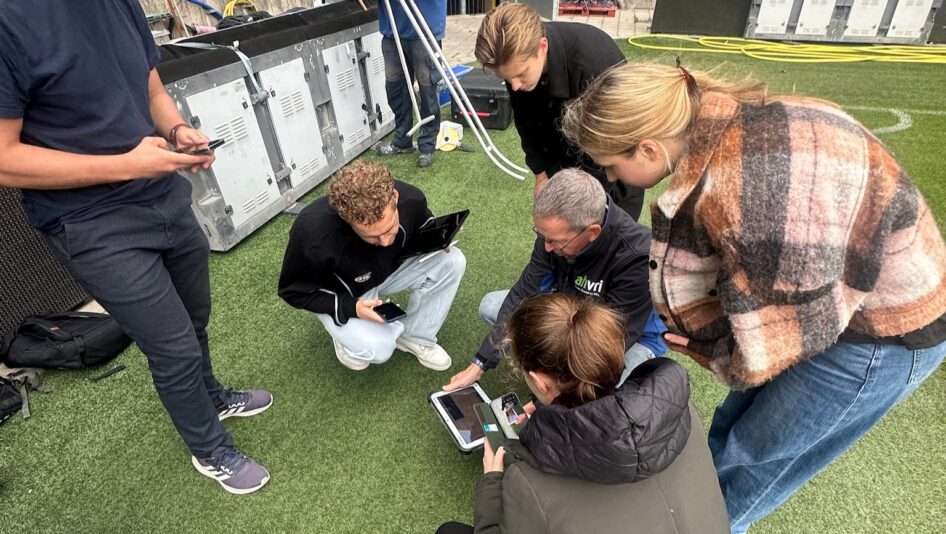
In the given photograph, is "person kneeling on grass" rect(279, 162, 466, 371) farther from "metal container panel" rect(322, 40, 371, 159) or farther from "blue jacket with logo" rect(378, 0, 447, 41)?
"blue jacket with logo" rect(378, 0, 447, 41)

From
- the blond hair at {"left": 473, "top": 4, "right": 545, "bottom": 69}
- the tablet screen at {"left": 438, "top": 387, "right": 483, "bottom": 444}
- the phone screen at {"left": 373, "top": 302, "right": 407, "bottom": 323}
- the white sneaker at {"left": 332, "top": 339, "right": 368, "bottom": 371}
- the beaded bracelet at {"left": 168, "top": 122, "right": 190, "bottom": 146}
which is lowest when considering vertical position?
the tablet screen at {"left": 438, "top": 387, "right": 483, "bottom": 444}

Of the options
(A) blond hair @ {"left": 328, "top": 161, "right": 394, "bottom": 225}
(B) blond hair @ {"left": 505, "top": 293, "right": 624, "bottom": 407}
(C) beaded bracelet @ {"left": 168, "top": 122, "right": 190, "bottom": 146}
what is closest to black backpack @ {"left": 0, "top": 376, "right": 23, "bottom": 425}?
(C) beaded bracelet @ {"left": 168, "top": 122, "right": 190, "bottom": 146}

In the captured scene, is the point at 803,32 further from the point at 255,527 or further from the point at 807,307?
the point at 255,527

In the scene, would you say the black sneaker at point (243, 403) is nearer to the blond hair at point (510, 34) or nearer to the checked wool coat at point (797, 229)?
the blond hair at point (510, 34)

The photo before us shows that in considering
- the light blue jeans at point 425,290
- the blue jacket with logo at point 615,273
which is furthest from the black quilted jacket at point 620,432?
the light blue jeans at point 425,290

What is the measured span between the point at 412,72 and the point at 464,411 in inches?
132

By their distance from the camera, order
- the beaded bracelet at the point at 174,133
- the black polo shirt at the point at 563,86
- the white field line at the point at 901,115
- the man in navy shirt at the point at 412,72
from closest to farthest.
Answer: the beaded bracelet at the point at 174,133 → the black polo shirt at the point at 563,86 → the man in navy shirt at the point at 412,72 → the white field line at the point at 901,115

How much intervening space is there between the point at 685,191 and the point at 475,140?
421cm

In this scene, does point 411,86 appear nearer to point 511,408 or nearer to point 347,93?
point 347,93

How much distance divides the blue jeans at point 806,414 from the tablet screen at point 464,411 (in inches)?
36.3

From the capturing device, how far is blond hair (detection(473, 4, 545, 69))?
6.66 ft

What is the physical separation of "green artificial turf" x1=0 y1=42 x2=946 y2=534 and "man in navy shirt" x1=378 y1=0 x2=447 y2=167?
2.14 metres

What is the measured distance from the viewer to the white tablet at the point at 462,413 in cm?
205

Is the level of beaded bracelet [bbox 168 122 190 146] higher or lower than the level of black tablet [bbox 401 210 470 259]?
higher
